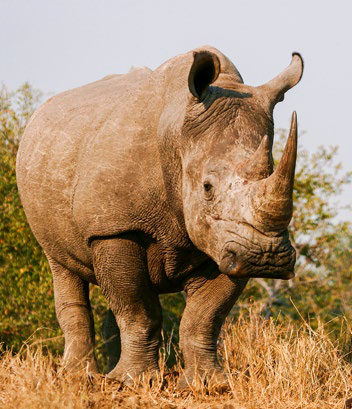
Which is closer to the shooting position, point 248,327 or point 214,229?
point 214,229

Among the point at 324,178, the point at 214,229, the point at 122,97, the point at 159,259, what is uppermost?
the point at 122,97

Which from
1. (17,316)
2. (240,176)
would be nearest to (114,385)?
(240,176)

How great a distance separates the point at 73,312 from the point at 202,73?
2567mm

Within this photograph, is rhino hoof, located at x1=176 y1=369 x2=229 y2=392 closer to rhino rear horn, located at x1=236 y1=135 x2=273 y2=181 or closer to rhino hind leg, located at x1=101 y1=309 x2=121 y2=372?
rhino rear horn, located at x1=236 y1=135 x2=273 y2=181

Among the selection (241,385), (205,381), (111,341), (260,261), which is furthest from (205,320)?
(111,341)

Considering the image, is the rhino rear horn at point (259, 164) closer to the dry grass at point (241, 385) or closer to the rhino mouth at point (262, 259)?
the rhino mouth at point (262, 259)

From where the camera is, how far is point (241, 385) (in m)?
5.59

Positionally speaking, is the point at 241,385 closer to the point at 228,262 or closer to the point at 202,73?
the point at 228,262

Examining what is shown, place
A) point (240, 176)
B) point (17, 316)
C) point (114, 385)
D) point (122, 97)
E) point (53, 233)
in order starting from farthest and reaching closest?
point (17, 316), point (53, 233), point (122, 97), point (114, 385), point (240, 176)

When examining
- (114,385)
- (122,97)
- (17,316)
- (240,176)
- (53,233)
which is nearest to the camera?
(240,176)

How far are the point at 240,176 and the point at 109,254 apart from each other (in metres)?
1.28

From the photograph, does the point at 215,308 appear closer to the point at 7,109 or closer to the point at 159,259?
the point at 159,259

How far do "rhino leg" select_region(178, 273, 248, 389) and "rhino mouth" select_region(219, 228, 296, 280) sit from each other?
1180 mm

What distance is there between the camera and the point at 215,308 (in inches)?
245
